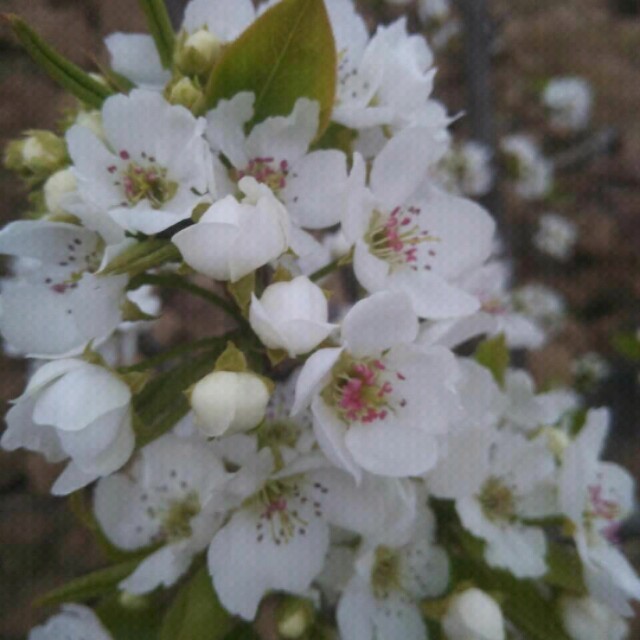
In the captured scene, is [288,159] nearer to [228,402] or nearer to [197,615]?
[228,402]

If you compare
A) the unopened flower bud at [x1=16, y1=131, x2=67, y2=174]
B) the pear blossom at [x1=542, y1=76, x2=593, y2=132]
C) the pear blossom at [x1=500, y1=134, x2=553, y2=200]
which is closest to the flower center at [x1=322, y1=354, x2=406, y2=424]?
the unopened flower bud at [x1=16, y1=131, x2=67, y2=174]

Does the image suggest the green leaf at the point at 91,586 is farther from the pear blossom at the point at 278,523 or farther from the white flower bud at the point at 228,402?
the white flower bud at the point at 228,402

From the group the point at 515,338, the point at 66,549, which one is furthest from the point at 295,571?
the point at 66,549

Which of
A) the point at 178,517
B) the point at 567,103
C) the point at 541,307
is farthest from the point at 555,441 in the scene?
the point at 567,103

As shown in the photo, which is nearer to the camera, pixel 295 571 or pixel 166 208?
pixel 166 208

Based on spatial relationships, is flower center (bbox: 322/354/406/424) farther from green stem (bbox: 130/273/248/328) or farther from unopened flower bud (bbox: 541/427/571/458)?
unopened flower bud (bbox: 541/427/571/458)

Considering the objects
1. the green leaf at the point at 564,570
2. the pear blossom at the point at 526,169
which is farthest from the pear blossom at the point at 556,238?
the green leaf at the point at 564,570

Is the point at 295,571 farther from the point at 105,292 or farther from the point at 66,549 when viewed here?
the point at 66,549
